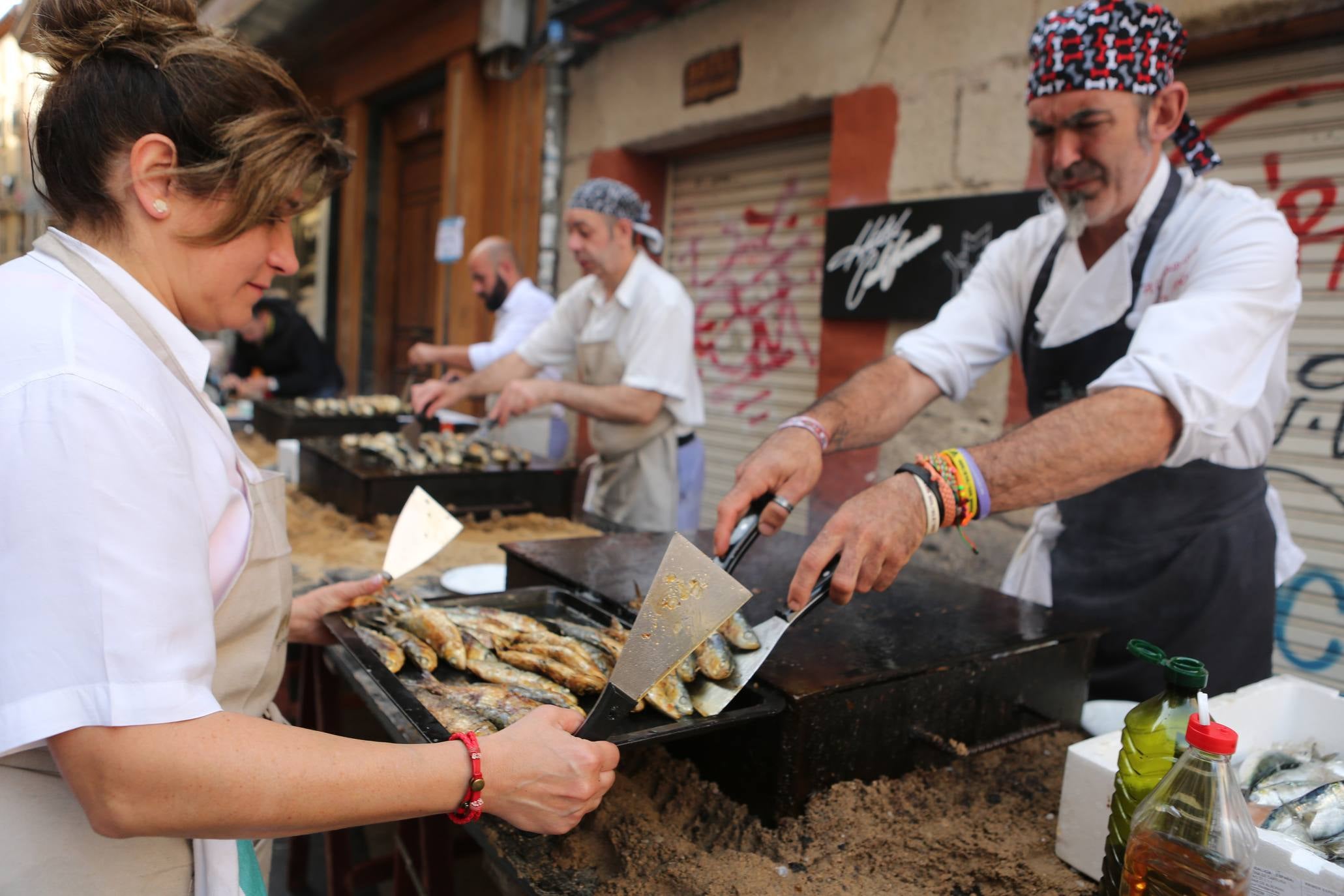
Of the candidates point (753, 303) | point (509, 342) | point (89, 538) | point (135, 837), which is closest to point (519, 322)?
point (509, 342)

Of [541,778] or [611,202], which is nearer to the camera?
[541,778]

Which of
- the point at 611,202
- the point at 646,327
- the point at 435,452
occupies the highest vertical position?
the point at 611,202

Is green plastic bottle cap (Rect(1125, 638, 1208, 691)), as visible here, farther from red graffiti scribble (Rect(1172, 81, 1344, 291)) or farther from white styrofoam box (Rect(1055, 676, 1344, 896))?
red graffiti scribble (Rect(1172, 81, 1344, 291))

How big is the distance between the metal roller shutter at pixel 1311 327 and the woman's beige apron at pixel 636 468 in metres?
2.78

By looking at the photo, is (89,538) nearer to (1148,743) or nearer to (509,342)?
(1148,743)

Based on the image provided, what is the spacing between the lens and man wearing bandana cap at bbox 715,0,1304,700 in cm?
180

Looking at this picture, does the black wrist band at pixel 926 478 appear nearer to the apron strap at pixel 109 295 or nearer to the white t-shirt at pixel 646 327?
the apron strap at pixel 109 295

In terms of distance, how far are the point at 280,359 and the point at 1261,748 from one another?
7.24 metres

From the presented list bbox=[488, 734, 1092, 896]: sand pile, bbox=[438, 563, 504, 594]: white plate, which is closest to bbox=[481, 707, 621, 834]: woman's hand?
bbox=[488, 734, 1092, 896]: sand pile

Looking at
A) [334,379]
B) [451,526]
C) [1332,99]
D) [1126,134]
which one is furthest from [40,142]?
[334,379]

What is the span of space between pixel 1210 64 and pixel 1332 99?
0.55 m

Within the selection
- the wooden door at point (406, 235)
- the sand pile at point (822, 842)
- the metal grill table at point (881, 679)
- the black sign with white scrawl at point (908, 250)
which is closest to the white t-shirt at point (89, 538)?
the sand pile at point (822, 842)

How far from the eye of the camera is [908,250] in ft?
15.6

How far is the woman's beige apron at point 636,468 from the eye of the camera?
4406 millimetres
